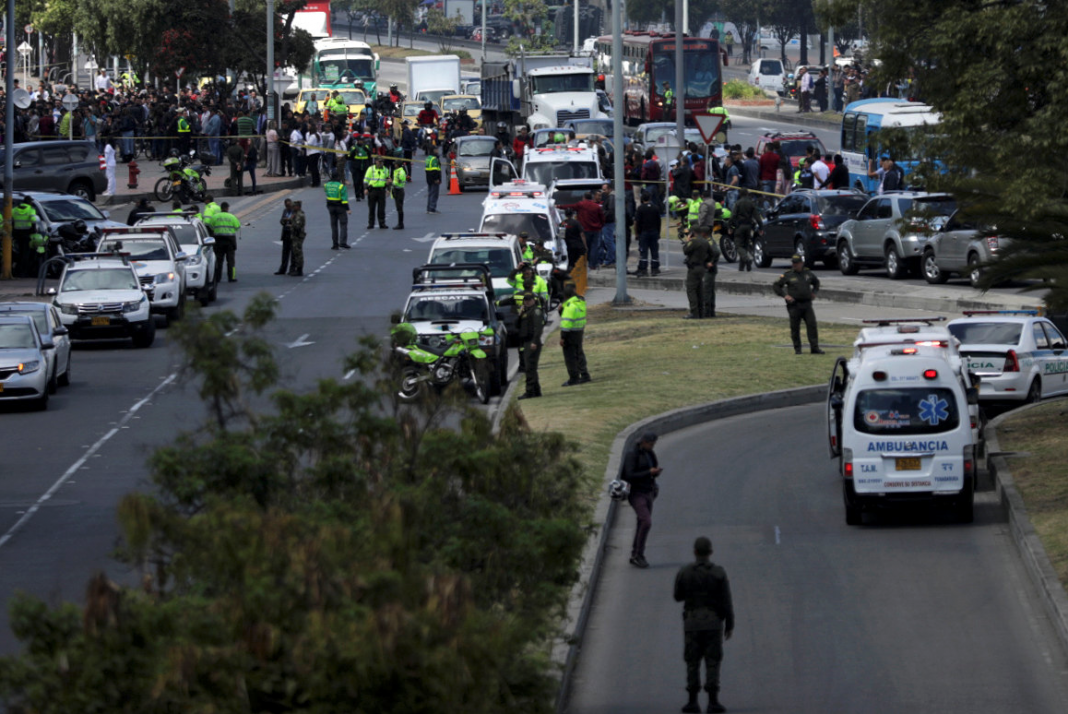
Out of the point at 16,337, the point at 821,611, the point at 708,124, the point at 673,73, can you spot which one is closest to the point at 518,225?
the point at 708,124

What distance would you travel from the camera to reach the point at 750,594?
1490cm

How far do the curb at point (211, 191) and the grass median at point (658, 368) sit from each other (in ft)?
67.1

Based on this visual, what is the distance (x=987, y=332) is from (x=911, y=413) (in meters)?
6.75

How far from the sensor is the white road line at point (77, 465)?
17281 millimetres

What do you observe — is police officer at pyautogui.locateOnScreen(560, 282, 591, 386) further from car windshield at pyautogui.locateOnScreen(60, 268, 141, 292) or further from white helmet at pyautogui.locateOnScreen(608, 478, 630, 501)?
car windshield at pyautogui.locateOnScreen(60, 268, 141, 292)

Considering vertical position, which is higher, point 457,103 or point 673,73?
point 673,73

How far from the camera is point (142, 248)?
1304 inches

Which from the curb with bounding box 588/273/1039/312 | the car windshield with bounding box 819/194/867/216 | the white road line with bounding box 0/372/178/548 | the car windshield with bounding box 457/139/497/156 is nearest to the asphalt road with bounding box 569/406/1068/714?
the white road line with bounding box 0/372/178/548

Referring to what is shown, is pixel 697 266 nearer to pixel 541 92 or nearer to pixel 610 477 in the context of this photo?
pixel 610 477

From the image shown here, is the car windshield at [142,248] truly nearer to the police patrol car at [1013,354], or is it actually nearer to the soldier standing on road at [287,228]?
the soldier standing on road at [287,228]

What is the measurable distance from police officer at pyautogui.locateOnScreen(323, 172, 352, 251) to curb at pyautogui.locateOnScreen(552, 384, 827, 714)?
17.1 metres

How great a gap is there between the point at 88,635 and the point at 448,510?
100 inches

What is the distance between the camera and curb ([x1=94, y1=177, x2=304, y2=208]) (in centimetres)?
4878

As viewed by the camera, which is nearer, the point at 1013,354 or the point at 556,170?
the point at 1013,354
